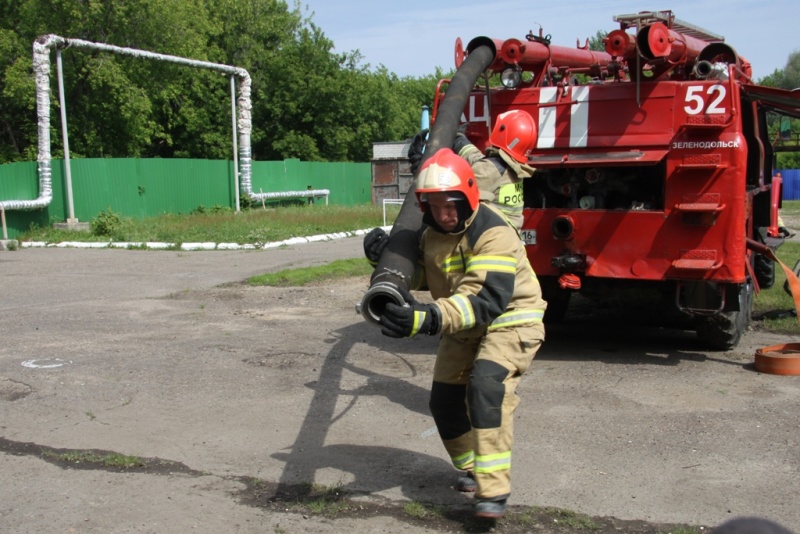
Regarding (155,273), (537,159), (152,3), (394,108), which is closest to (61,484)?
(537,159)

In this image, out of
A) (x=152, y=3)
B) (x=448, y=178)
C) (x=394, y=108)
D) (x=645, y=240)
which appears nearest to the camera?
(x=448, y=178)

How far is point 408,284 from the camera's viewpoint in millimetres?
3848

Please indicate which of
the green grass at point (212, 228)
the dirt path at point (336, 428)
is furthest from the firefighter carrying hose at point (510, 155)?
the green grass at point (212, 228)

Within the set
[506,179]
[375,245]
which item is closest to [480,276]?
[375,245]

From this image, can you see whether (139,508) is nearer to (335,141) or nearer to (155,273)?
(155,273)

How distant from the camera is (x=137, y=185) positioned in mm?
23469

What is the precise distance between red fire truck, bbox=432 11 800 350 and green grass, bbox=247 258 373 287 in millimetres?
4533

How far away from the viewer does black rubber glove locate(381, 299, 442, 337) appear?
3.55 m

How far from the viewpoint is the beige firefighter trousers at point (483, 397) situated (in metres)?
3.90

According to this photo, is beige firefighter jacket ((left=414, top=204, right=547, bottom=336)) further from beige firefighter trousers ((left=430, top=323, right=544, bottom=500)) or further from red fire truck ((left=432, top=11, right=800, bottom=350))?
red fire truck ((left=432, top=11, right=800, bottom=350))

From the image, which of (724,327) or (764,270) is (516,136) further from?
(764,270)

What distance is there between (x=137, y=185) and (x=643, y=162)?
19.1m

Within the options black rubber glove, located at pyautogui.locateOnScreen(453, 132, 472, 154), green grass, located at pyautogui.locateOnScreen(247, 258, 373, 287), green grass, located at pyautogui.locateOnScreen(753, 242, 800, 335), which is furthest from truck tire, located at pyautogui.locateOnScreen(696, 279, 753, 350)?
green grass, located at pyautogui.locateOnScreen(247, 258, 373, 287)

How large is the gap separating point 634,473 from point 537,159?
329cm
